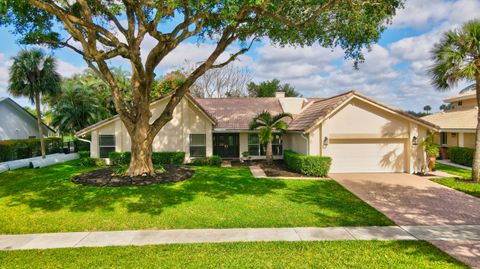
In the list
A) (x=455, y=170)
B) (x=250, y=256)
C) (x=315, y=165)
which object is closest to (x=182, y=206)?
(x=250, y=256)

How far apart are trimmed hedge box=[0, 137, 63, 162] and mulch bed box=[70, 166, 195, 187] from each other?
9867 millimetres

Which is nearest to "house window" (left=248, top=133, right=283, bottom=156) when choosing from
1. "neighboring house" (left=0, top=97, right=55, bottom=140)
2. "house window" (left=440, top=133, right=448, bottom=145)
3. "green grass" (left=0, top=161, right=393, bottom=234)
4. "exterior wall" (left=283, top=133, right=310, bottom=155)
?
"exterior wall" (left=283, top=133, right=310, bottom=155)

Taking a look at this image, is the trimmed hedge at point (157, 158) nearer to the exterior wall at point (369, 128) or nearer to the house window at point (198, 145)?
the house window at point (198, 145)

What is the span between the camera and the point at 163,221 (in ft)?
27.2

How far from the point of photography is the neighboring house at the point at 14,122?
22.2 m

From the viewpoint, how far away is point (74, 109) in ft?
86.1

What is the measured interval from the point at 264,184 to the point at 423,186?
296 inches

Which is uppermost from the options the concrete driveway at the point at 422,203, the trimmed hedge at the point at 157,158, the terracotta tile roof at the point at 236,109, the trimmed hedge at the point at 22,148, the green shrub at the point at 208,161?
the terracotta tile roof at the point at 236,109

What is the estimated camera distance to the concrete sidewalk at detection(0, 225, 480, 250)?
6.86 meters

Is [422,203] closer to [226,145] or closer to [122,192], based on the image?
[122,192]

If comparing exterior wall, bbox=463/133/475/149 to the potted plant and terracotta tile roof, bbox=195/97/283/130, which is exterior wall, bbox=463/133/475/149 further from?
terracotta tile roof, bbox=195/97/283/130

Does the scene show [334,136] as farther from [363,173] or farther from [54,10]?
[54,10]

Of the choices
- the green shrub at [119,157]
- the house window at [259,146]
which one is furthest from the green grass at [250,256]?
the house window at [259,146]

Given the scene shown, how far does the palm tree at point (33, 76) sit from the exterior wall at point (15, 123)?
3508 millimetres
